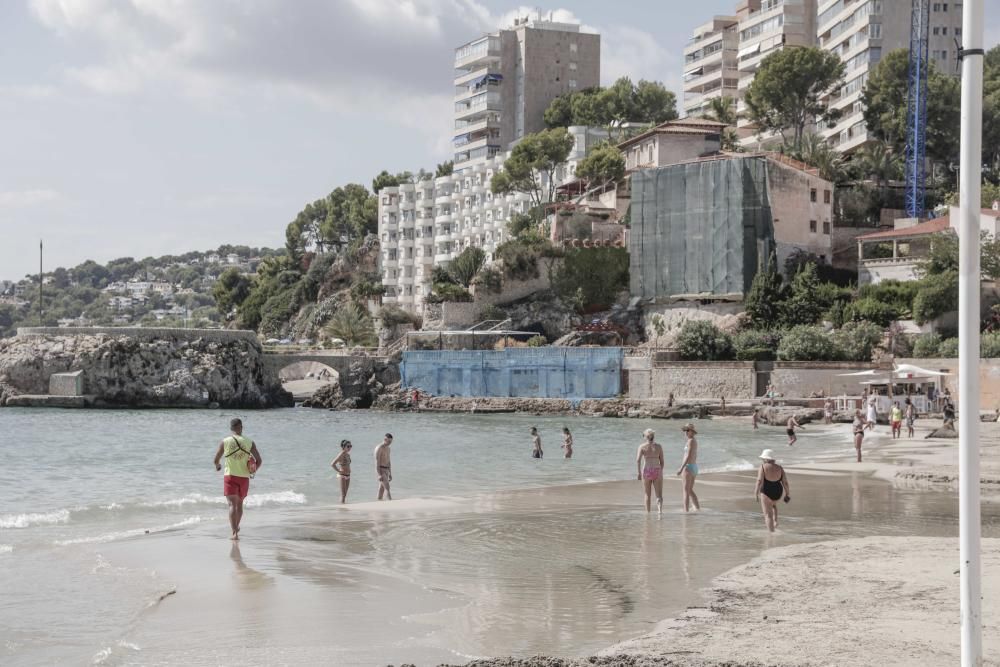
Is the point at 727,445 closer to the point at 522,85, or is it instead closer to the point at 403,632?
the point at 403,632

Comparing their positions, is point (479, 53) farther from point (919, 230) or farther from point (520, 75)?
point (919, 230)

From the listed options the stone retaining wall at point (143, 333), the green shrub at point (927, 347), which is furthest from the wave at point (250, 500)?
the stone retaining wall at point (143, 333)

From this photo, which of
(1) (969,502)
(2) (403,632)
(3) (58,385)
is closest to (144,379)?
(3) (58,385)

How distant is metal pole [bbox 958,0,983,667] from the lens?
589 cm

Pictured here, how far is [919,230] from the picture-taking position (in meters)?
61.9

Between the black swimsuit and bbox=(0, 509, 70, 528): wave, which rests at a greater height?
the black swimsuit

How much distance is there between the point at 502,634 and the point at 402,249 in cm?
9569

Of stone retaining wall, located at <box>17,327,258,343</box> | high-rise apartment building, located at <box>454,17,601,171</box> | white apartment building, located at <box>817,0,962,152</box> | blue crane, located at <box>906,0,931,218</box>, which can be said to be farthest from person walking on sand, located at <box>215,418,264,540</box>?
high-rise apartment building, located at <box>454,17,601,171</box>

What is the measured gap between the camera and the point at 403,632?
1043 cm

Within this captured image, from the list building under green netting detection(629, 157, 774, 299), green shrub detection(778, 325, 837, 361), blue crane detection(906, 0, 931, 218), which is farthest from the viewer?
blue crane detection(906, 0, 931, 218)

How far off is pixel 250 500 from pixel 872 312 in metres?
41.6

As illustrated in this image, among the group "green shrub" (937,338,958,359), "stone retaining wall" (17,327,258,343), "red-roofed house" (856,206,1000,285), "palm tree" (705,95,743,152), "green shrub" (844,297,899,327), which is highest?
"palm tree" (705,95,743,152)

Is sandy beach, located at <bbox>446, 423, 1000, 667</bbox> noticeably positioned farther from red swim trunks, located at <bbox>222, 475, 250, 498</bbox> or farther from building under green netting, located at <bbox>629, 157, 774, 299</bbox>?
building under green netting, located at <bbox>629, 157, 774, 299</bbox>

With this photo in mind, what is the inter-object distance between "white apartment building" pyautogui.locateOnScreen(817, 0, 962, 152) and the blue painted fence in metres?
30.6
